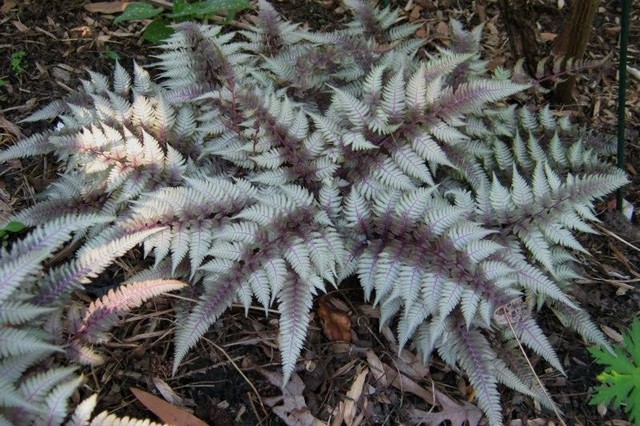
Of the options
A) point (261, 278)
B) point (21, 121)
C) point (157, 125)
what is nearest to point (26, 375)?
point (261, 278)

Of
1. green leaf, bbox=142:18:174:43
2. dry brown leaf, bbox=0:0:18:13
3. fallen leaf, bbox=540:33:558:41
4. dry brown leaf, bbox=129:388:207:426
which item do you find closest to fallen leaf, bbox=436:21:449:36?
fallen leaf, bbox=540:33:558:41

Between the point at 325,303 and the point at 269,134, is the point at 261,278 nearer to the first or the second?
the point at 325,303

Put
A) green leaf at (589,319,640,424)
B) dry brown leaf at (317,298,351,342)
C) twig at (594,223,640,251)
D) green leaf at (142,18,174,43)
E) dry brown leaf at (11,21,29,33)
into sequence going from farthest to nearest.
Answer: dry brown leaf at (11,21,29,33)
green leaf at (142,18,174,43)
twig at (594,223,640,251)
dry brown leaf at (317,298,351,342)
green leaf at (589,319,640,424)

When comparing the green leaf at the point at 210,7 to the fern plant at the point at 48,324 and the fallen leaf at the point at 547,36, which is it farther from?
the fallen leaf at the point at 547,36

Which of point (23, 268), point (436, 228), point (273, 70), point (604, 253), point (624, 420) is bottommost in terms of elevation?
point (624, 420)

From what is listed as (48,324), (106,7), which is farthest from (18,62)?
(48,324)

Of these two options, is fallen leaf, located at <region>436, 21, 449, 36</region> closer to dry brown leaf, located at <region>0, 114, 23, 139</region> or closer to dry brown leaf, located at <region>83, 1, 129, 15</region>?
dry brown leaf, located at <region>83, 1, 129, 15</region>

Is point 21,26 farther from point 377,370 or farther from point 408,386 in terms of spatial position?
point 408,386
